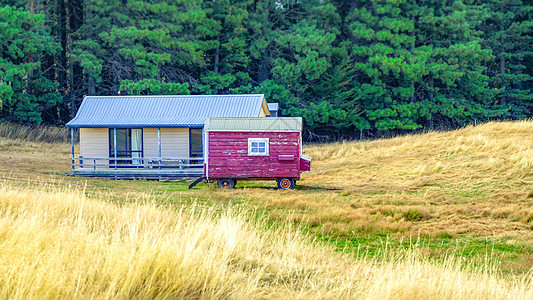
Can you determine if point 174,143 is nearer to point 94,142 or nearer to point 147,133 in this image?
point 147,133

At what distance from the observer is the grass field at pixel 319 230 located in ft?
17.8

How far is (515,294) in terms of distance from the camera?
6.08 metres

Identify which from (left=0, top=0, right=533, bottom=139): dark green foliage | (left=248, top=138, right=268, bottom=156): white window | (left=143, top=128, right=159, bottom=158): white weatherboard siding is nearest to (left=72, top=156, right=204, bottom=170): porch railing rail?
(left=143, top=128, right=159, bottom=158): white weatherboard siding

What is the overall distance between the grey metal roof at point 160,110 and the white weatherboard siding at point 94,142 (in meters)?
0.66

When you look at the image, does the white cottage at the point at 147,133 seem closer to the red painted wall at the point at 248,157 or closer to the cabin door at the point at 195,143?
the cabin door at the point at 195,143

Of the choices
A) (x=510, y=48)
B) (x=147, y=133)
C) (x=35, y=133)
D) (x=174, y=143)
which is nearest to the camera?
(x=174, y=143)

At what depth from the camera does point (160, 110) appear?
25.3m

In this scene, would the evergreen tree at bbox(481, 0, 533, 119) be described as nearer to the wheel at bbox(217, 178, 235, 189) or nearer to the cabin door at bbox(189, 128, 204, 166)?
the cabin door at bbox(189, 128, 204, 166)

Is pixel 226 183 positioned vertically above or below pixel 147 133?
below

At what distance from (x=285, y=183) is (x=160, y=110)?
9.79 meters

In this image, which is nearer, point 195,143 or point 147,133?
point 195,143

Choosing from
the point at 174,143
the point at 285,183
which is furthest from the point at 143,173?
the point at 285,183

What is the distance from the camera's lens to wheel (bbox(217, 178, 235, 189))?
1908cm

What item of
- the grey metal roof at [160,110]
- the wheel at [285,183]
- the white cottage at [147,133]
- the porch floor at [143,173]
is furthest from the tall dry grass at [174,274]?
the grey metal roof at [160,110]
